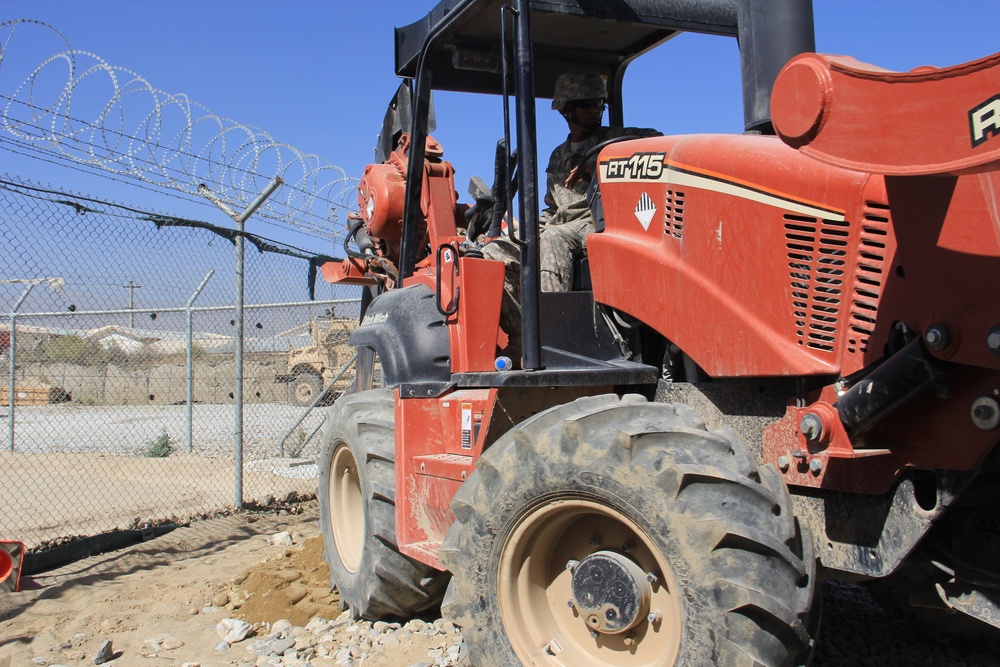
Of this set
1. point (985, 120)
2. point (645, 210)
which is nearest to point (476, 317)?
point (645, 210)

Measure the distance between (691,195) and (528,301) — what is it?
0.83 m

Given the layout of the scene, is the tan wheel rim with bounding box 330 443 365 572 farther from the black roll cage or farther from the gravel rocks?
the black roll cage

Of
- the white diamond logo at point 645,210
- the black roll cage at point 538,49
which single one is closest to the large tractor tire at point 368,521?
the black roll cage at point 538,49

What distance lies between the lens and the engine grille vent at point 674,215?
10.4ft

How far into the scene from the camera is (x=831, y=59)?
216 centimetres

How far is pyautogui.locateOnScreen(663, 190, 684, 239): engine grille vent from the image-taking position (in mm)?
3156

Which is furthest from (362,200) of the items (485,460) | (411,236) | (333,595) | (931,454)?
(931,454)

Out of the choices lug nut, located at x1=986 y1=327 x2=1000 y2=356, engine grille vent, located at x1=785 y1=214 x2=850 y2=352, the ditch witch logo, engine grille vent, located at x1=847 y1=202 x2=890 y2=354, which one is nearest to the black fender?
engine grille vent, located at x1=785 y1=214 x2=850 y2=352

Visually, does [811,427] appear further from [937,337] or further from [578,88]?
[578,88]

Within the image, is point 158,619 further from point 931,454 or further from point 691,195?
point 931,454

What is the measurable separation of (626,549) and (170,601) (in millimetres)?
3402

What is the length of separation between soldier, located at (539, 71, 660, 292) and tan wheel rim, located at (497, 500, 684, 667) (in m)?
1.28

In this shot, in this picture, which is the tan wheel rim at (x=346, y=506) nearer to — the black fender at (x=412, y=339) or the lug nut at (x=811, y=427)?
the black fender at (x=412, y=339)

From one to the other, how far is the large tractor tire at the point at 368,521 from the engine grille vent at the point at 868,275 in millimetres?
2559
